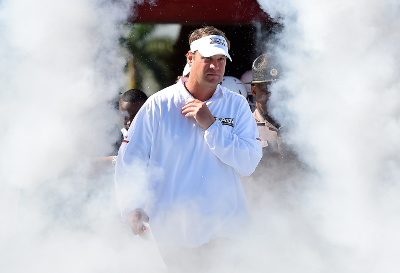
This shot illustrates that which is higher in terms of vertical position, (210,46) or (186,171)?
(210,46)

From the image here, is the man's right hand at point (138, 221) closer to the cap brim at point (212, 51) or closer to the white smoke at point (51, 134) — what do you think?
the white smoke at point (51, 134)

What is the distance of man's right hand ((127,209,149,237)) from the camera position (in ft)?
8.89

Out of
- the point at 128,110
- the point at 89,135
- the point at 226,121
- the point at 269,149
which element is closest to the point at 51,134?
the point at 89,135

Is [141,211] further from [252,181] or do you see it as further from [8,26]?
[8,26]

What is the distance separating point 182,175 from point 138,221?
0.37 meters

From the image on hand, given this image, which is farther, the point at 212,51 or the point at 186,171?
the point at 212,51

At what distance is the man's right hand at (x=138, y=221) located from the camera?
8.89 feet

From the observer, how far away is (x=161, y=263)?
8.99 feet

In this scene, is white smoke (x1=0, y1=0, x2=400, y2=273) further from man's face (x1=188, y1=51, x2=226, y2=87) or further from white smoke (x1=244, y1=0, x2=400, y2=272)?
man's face (x1=188, y1=51, x2=226, y2=87)

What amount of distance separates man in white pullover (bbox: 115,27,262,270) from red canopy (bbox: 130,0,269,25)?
13.2 ft

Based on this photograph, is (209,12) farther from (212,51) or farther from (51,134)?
(212,51)

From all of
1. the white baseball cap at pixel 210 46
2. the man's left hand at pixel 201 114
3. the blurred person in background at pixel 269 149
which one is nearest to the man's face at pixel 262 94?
the blurred person in background at pixel 269 149

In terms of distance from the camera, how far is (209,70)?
302cm

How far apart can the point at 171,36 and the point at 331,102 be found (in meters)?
3.69
